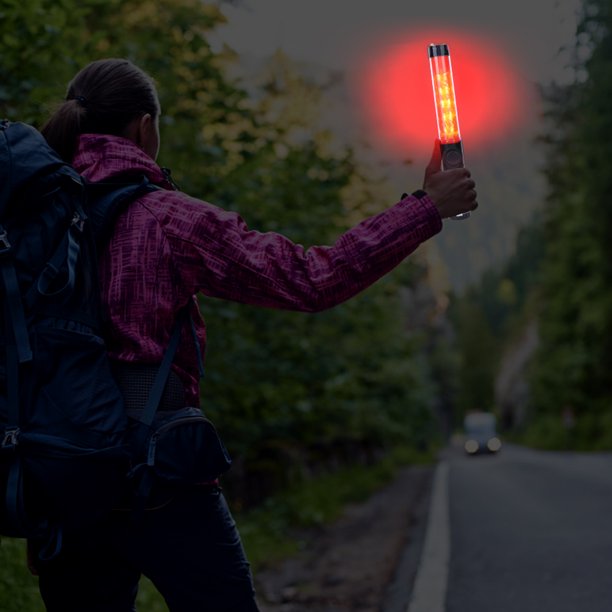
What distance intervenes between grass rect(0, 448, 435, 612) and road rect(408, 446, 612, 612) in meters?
1.41

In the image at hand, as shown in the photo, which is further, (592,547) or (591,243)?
(591,243)

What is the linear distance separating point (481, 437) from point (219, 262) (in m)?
52.1

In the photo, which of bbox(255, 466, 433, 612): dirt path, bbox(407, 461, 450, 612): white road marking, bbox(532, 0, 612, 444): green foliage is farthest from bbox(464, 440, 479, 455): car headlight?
bbox(407, 461, 450, 612): white road marking

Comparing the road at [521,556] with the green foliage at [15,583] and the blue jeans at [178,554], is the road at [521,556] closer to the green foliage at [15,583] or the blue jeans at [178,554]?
the green foliage at [15,583]

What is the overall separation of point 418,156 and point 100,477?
6678 mm

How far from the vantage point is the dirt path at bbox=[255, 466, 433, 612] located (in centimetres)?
648

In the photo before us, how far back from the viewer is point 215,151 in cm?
778

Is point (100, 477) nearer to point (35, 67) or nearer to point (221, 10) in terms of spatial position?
point (35, 67)

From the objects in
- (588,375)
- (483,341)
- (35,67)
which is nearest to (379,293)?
(35,67)

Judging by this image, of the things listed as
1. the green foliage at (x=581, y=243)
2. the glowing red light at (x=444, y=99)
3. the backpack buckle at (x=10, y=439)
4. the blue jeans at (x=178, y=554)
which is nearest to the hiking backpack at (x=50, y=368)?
the backpack buckle at (x=10, y=439)

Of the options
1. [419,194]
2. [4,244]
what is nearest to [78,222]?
[4,244]

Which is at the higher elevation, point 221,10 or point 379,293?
point 221,10

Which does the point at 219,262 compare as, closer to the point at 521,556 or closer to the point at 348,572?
the point at 521,556

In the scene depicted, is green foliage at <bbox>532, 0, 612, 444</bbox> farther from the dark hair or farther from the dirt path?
the dark hair
